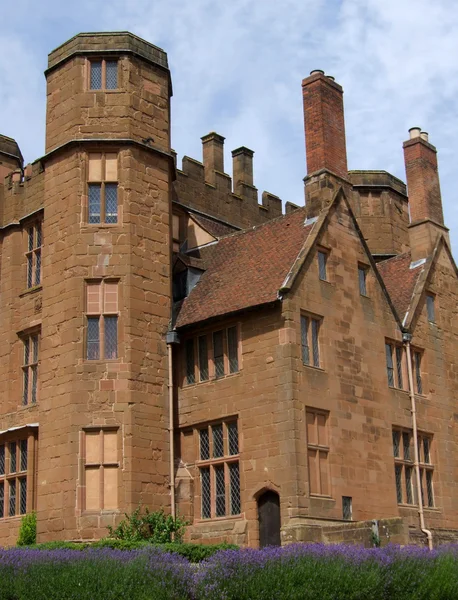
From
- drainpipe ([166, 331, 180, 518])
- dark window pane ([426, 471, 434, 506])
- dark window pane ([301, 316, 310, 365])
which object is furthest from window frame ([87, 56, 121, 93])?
dark window pane ([426, 471, 434, 506])

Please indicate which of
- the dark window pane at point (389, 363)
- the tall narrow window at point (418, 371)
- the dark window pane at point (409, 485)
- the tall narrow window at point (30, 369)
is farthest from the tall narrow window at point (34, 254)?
the dark window pane at point (409, 485)

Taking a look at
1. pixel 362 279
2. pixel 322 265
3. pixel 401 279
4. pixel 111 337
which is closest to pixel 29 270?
pixel 111 337

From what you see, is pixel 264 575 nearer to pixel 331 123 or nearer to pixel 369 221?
pixel 331 123

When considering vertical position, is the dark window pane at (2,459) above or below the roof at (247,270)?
below

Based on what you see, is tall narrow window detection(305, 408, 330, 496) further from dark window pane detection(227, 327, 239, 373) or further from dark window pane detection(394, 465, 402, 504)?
dark window pane detection(394, 465, 402, 504)

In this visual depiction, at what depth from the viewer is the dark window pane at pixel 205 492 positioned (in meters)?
24.2

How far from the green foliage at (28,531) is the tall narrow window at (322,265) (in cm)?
999

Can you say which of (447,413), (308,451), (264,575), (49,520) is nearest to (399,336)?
(447,413)

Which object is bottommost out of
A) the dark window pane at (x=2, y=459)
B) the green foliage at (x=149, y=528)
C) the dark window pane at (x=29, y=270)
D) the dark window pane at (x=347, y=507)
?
the green foliage at (x=149, y=528)

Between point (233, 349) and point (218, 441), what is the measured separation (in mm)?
2459

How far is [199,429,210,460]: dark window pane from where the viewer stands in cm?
2459

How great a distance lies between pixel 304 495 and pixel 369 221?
1688cm

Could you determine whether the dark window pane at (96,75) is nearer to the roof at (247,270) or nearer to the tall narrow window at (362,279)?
the roof at (247,270)

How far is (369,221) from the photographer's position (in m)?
36.8
